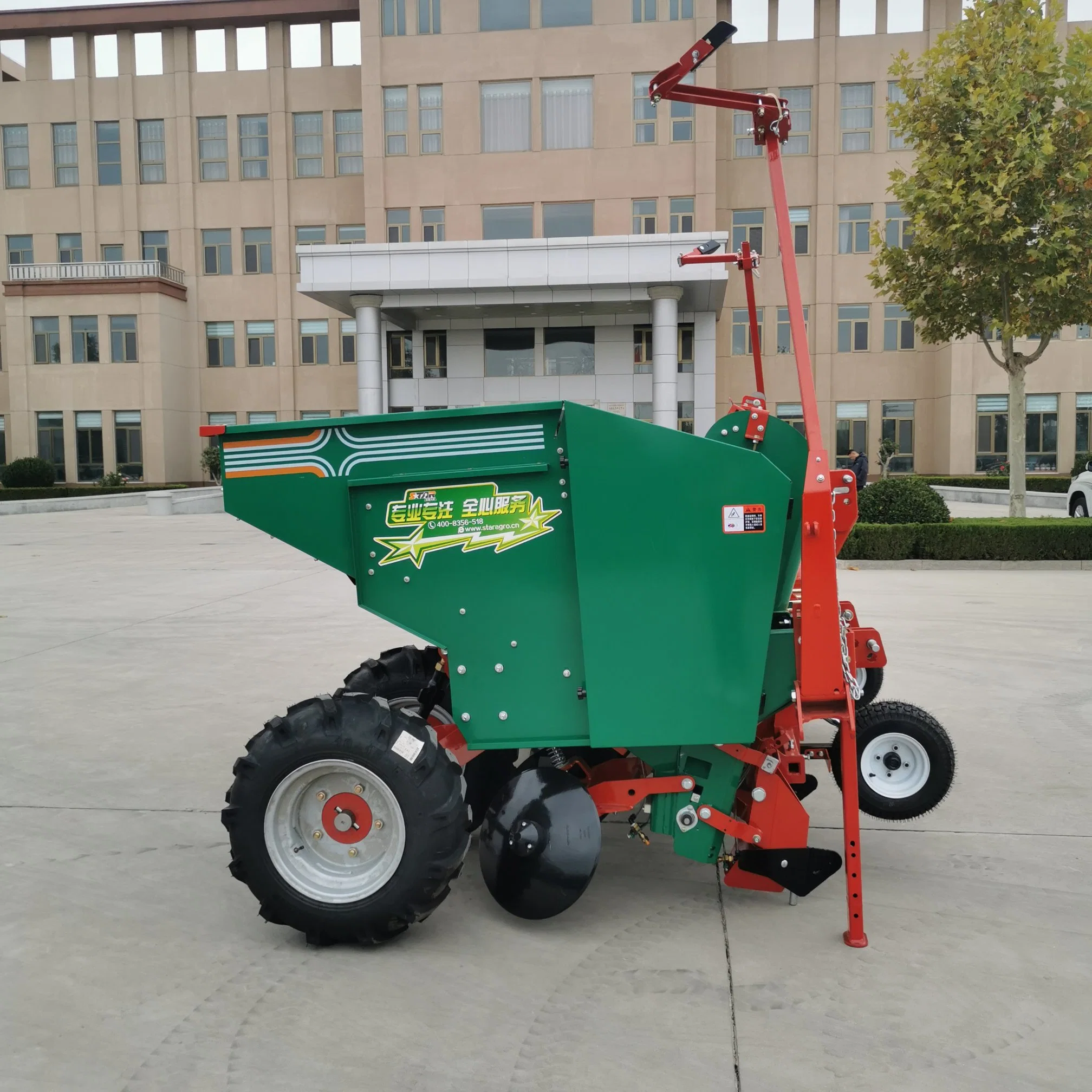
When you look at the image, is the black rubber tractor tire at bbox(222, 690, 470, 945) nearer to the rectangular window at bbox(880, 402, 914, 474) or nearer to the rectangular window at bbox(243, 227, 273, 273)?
the rectangular window at bbox(880, 402, 914, 474)

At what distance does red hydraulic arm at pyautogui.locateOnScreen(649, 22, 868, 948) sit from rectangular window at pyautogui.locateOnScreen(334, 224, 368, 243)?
131 ft

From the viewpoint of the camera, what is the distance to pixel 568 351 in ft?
115

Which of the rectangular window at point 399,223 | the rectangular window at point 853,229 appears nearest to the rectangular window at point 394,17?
the rectangular window at point 399,223

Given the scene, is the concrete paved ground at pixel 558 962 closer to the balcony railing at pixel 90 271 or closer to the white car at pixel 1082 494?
the white car at pixel 1082 494

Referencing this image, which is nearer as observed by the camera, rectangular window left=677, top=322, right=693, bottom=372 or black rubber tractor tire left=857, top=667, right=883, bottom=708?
black rubber tractor tire left=857, top=667, right=883, bottom=708

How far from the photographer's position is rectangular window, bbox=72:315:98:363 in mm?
40250

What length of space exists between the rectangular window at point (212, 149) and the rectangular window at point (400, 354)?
12947 mm

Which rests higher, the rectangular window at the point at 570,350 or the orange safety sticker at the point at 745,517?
the rectangular window at the point at 570,350

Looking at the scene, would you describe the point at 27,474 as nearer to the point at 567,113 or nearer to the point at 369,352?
the point at 369,352

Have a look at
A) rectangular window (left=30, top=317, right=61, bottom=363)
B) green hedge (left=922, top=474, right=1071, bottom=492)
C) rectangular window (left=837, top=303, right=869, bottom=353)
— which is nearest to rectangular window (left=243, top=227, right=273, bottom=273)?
rectangular window (left=30, top=317, right=61, bottom=363)

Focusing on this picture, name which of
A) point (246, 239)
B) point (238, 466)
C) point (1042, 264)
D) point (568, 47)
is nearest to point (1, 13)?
point (246, 239)

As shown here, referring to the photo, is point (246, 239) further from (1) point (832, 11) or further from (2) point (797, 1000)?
(2) point (797, 1000)

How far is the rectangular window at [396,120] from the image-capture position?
121 feet

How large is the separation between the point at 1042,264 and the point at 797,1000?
16.6m
